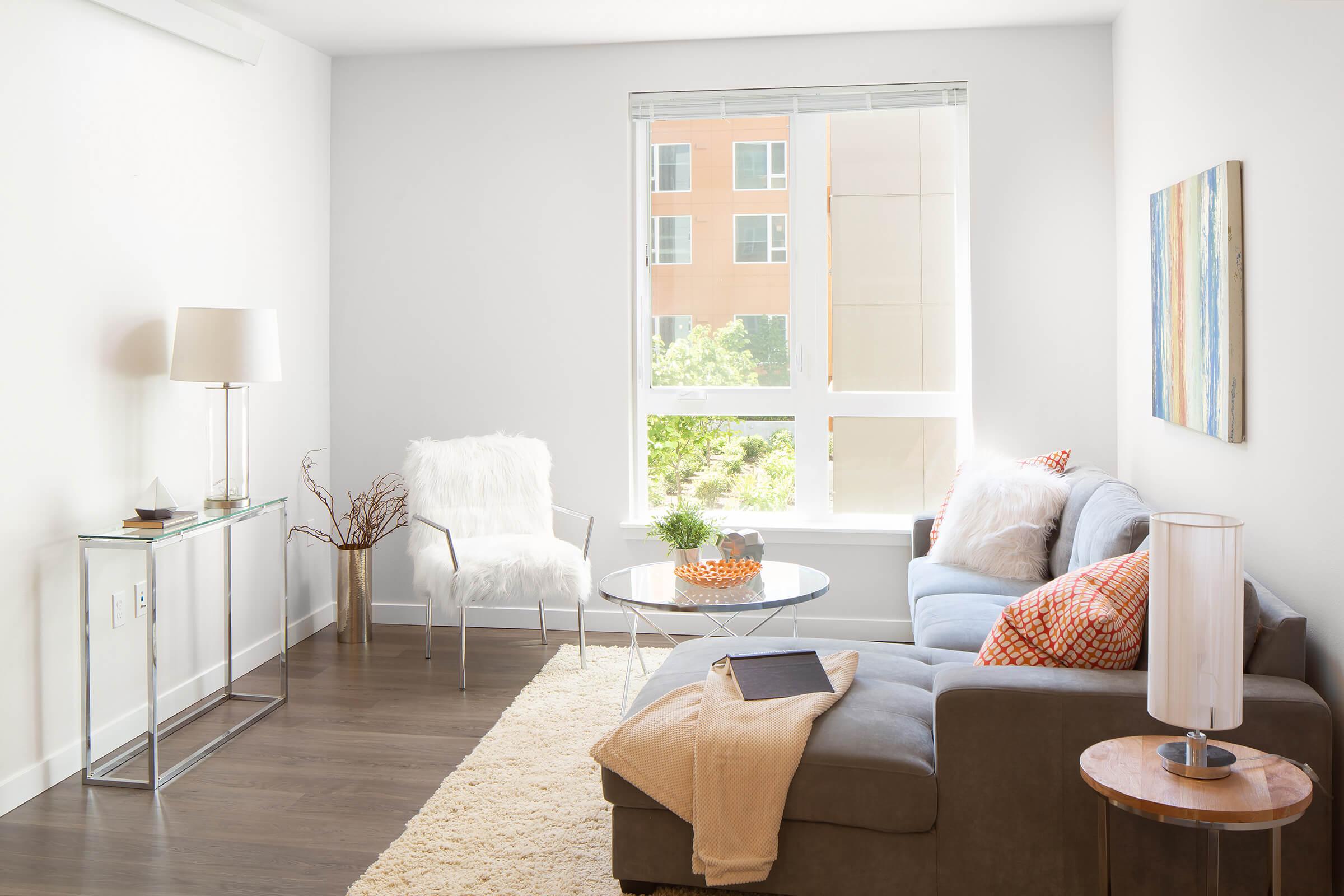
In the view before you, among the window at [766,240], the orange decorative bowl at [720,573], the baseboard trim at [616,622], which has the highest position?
the window at [766,240]

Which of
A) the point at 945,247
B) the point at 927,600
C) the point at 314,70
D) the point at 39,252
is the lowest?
the point at 927,600

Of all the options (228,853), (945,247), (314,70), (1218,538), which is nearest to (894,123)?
(945,247)

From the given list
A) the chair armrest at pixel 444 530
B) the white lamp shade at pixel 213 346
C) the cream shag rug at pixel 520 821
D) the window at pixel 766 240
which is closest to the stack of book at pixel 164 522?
the white lamp shade at pixel 213 346

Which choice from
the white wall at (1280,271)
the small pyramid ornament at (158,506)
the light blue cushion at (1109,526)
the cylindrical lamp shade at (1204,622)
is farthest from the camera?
the small pyramid ornament at (158,506)

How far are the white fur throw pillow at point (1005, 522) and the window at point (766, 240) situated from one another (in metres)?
1.43

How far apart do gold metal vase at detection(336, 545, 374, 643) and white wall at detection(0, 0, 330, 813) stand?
0.27 metres

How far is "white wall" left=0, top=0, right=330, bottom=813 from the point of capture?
3.01 meters

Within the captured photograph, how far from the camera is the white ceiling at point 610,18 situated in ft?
13.4

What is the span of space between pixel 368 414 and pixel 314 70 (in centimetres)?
161

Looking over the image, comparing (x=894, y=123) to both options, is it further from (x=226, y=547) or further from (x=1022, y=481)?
→ (x=226, y=547)

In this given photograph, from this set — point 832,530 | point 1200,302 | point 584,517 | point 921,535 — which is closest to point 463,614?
point 584,517

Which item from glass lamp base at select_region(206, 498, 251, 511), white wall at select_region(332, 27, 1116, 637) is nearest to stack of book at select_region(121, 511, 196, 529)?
glass lamp base at select_region(206, 498, 251, 511)

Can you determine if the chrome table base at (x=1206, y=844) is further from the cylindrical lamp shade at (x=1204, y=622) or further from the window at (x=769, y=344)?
the window at (x=769, y=344)

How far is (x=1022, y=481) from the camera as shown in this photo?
12.7 feet
